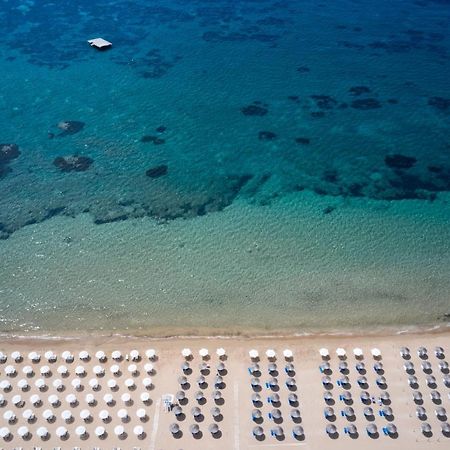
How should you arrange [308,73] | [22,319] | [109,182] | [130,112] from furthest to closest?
[308,73] → [130,112] → [109,182] → [22,319]

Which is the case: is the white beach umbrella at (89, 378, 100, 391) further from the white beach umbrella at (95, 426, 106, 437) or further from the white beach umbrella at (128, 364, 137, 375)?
the white beach umbrella at (95, 426, 106, 437)

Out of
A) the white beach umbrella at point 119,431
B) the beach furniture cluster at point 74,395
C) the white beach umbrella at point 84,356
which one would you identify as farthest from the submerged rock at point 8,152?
the white beach umbrella at point 119,431

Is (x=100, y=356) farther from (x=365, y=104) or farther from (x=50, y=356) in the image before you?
(x=365, y=104)

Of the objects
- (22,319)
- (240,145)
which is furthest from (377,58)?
(22,319)

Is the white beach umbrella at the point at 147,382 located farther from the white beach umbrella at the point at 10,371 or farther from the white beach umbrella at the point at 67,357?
the white beach umbrella at the point at 10,371

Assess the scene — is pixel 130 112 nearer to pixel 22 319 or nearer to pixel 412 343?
pixel 22 319
